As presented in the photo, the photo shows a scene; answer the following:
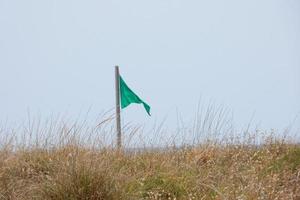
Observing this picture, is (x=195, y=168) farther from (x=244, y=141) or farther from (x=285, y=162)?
(x=244, y=141)

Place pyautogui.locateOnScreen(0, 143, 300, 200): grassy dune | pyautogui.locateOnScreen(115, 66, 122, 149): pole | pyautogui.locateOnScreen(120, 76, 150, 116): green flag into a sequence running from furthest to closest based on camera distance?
pyautogui.locateOnScreen(120, 76, 150, 116): green flag
pyautogui.locateOnScreen(115, 66, 122, 149): pole
pyautogui.locateOnScreen(0, 143, 300, 200): grassy dune

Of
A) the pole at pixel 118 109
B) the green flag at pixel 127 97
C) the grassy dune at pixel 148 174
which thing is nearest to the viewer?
the grassy dune at pixel 148 174

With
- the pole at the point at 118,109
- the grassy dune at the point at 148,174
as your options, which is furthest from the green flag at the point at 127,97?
the grassy dune at the point at 148,174

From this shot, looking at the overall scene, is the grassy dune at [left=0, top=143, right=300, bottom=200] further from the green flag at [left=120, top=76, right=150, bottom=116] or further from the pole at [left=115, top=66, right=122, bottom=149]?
the green flag at [left=120, top=76, right=150, bottom=116]

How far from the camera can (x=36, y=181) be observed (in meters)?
4.86

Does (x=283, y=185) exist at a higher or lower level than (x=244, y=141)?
lower

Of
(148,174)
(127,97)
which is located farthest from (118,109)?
(148,174)

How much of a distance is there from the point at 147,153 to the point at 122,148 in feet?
1.02

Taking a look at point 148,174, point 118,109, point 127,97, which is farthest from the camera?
point 127,97

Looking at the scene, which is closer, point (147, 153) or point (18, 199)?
point (18, 199)

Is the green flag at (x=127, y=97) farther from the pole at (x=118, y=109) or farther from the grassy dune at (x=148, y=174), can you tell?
Answer: the grassy dune at (x=148, y=174)

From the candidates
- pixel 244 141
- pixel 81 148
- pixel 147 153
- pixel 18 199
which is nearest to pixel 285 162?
pixel 244 141

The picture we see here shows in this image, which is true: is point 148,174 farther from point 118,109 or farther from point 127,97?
point 127,97

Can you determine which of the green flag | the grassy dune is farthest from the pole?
the grassy dune
